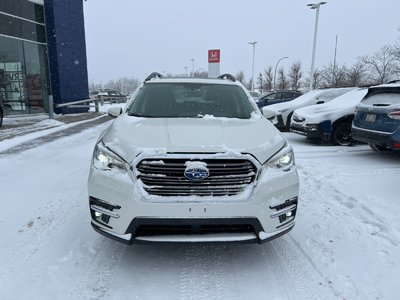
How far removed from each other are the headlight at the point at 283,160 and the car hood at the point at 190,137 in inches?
1.8

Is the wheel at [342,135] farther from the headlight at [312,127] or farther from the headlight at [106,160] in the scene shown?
the headlight at [106,160]

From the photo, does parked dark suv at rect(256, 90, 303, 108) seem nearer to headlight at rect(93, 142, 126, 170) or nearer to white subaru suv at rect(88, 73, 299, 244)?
white subaru suv at rect(88, 73, 299, 244)

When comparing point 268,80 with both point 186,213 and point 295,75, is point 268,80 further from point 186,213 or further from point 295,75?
point 186,213

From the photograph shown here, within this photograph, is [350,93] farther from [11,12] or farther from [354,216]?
[11,12]

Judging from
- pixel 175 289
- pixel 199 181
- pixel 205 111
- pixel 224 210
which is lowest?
pixel 175 289

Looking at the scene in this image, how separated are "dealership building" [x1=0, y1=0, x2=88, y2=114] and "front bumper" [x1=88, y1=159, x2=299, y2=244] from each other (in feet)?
50.9

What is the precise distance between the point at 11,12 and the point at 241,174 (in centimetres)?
1845

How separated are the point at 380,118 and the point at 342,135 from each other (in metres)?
2.48

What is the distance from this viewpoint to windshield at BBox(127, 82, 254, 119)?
4.26 metres

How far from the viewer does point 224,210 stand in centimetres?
288

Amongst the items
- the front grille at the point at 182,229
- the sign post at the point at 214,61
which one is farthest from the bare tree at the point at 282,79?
the front grille at the point at 182,229

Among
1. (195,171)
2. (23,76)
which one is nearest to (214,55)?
(23,76)

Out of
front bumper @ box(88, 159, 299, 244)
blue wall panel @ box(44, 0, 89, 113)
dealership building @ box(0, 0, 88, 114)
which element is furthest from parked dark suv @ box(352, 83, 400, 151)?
blue wall panel @ box(44, 0, 89, 113)

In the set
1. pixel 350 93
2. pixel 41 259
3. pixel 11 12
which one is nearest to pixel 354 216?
pixel 41 259
